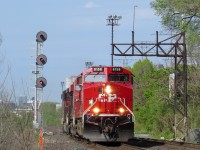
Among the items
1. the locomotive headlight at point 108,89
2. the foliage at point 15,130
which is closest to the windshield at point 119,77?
the locomotive headlight at point 108,89

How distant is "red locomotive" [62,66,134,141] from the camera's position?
24.0 m

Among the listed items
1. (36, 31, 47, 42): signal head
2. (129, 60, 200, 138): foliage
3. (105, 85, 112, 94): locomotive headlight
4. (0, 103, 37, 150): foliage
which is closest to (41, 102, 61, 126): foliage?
(36, 31, 47, 42): signal head

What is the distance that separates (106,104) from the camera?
24.2 meters

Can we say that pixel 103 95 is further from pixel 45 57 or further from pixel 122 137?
pixel 45 57

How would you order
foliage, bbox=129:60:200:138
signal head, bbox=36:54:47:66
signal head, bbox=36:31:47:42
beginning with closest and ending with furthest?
signal head, bbox=36:54:47:66 → signal head, bbox=36:31:47:42 → foliage, bbox=129:60:200:138

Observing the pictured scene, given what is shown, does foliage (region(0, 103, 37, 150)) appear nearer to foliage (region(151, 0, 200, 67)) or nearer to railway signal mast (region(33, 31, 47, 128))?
railway signal mast (region(33, 31, 47, 128))

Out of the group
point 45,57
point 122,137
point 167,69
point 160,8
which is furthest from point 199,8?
point 167,69

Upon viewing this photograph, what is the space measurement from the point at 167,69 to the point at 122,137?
24868 millimetres

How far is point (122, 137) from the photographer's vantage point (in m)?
24.1

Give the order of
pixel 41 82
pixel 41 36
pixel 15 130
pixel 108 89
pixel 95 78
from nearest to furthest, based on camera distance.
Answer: pixel 15 130
pixel 41 82
pixel 41 36
pixel 108 89
pixel 95 78

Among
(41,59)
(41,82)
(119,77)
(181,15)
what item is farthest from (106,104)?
(181,15)

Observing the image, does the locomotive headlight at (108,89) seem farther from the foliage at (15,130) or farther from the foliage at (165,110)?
the foliage at (165,110)

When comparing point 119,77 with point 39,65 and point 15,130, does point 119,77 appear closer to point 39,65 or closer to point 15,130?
point 39,65

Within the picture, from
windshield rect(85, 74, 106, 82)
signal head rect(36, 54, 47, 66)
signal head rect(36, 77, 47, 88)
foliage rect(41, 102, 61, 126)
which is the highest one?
signal head rect(36, 54, 47, 66)
